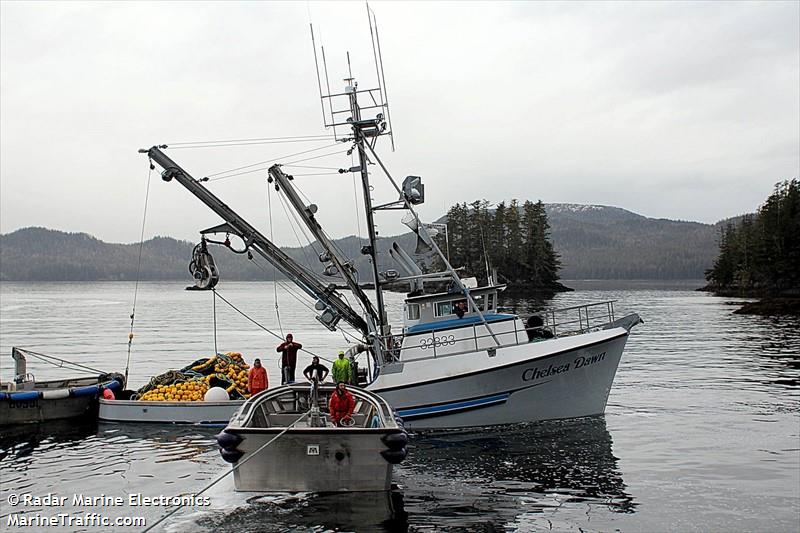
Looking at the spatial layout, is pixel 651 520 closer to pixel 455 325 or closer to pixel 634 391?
pixel 455 325

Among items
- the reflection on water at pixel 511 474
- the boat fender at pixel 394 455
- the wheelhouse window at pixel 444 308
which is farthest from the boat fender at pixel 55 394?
the boat fender at pixel 394 455

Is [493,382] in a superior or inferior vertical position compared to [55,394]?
inferior

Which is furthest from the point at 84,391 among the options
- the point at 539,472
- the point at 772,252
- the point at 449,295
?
the point at 772,252

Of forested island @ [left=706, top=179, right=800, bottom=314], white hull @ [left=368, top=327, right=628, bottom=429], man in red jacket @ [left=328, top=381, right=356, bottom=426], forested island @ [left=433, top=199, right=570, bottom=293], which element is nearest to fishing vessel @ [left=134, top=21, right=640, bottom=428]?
white hull @ [left=368, top=327, right=628, bottom=429]

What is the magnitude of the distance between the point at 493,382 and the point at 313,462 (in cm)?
694

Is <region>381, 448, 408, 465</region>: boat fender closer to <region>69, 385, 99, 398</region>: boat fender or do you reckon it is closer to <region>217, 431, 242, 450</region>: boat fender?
<region>217, 431, 242, 450</region>: boat fender

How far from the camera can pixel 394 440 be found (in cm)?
1227

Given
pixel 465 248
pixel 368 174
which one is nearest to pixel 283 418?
pixel 368 174

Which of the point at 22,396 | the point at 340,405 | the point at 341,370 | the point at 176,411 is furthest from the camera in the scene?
the point at 22,396

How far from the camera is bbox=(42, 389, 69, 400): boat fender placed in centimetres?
2038

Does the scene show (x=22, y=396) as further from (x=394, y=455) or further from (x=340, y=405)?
(x=394, y=455)

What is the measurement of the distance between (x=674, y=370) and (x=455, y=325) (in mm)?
15320

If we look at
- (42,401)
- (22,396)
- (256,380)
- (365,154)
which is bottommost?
(42,401)

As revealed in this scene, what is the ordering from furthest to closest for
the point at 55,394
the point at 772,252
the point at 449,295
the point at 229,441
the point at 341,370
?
the point at 772,252 → the point at 55,394 → the point at 449,295 → the point at 341,370 → the point at 229,441
